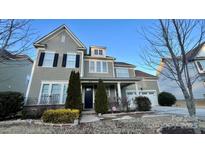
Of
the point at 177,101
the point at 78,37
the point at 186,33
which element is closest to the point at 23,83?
the point at 78,37

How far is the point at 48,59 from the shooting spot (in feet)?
36.0

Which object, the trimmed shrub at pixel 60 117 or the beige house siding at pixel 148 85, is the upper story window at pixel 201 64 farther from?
the trimmed shrub at pixel 60 117

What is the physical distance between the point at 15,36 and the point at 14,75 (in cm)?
1128

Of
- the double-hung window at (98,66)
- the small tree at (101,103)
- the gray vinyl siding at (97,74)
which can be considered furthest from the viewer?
the double-hung window at (98,66)

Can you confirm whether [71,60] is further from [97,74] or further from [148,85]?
[148,85]

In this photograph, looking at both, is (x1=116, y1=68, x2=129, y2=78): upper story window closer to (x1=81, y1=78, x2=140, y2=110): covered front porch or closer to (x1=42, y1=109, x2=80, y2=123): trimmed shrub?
(x1=81, y1=78, x2=140, y2=110): covered front porch

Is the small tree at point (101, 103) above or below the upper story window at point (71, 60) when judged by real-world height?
below

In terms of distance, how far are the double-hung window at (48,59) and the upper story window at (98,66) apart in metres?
3.79

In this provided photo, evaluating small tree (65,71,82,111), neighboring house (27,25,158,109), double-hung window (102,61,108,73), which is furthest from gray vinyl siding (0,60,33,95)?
double-hung window (102,61,108,73)

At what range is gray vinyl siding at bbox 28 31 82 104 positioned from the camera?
32.9ft

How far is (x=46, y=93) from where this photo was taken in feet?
33.1

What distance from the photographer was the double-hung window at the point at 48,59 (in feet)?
35.4

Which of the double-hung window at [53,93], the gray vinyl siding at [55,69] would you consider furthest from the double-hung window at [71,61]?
the double-hung window at [53,93]

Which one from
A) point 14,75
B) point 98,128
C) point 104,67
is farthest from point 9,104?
point 104,67
